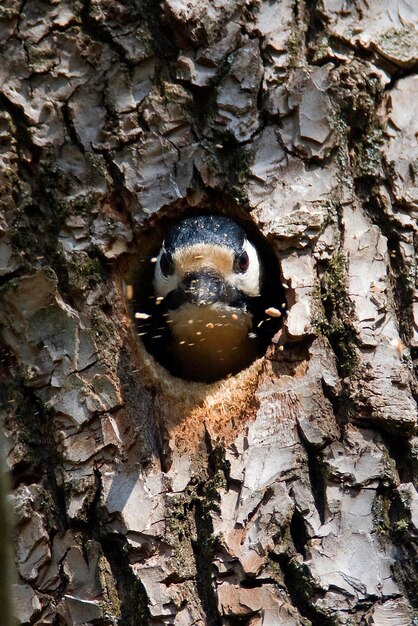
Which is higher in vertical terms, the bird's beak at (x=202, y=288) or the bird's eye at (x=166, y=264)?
the bird's eye at (x=166, y=264)

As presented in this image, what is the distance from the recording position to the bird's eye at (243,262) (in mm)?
4129

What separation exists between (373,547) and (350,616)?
0.83 feet

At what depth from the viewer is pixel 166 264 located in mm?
4059

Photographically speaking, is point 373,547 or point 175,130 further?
point 175,130

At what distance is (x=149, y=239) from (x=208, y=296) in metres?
0.37

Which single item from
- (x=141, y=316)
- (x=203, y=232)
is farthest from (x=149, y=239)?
(x=141, y=316)

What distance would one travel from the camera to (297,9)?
3594 mm

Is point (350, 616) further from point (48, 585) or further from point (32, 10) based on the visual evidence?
point (32, 10)

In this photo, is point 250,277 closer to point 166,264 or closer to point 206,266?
point 206,266

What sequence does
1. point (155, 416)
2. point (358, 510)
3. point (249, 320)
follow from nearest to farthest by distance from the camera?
point (358, 510) < point (155, 416) < point (249, 320)

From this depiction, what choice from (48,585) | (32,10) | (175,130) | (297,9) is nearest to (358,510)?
(48,585)

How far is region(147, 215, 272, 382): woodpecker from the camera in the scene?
12.6ft

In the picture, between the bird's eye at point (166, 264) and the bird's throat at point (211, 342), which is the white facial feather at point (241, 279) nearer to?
the bird's eye at point (166, 264)

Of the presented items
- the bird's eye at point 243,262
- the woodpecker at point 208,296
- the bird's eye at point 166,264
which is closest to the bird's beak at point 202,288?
the woodpecker at point 208,296
